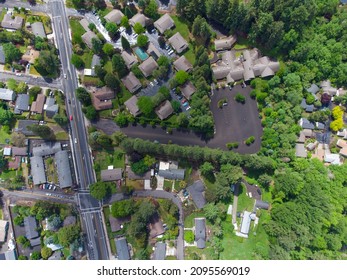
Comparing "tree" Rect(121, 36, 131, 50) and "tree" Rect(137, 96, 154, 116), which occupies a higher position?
"tree" Rect(121, 36, 131, 50)

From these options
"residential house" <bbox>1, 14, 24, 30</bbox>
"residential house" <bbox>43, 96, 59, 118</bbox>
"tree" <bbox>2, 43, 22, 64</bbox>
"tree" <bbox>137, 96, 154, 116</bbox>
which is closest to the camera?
"tree" <bbox>137, 96, 154, 116</bbox>

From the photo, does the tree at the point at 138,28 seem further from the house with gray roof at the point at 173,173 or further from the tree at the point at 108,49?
the house with gray roof at the point at 173,173

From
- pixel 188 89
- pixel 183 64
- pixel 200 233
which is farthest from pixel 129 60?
pixel 200 233

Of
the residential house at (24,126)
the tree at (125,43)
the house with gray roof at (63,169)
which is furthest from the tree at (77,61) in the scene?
the house with gray roof at (63,169)

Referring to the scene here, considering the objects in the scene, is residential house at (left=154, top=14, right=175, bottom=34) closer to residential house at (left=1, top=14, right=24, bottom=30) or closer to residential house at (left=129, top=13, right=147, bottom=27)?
residential house at (left=129, top=13, right=147, bottom=27)

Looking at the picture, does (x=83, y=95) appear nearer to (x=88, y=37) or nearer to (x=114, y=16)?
(x=88, y=37)

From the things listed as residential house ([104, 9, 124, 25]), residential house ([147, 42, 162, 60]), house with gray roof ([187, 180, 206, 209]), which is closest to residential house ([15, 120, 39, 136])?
residential house ([104, 9, 124, 25])
